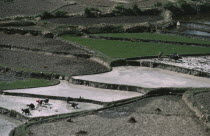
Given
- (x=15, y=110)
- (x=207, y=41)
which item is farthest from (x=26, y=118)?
(x=207, y=41)

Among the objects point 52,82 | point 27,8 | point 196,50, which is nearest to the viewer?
point 52,82

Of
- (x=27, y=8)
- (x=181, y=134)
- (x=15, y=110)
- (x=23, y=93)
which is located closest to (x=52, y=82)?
(x=23, y=93)

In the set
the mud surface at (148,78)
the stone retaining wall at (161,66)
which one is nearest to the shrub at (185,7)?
the stone retaining wall at (161,66)

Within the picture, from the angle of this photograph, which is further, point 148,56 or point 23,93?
point 148,56

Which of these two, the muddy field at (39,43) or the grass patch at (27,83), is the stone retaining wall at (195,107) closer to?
the grass patch at (27,83)

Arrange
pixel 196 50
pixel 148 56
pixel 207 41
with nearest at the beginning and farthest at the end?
1. pixel 148 56
2. pixel 196 50
3. pixel 207 41

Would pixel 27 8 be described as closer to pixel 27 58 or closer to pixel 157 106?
pixel 27 58
